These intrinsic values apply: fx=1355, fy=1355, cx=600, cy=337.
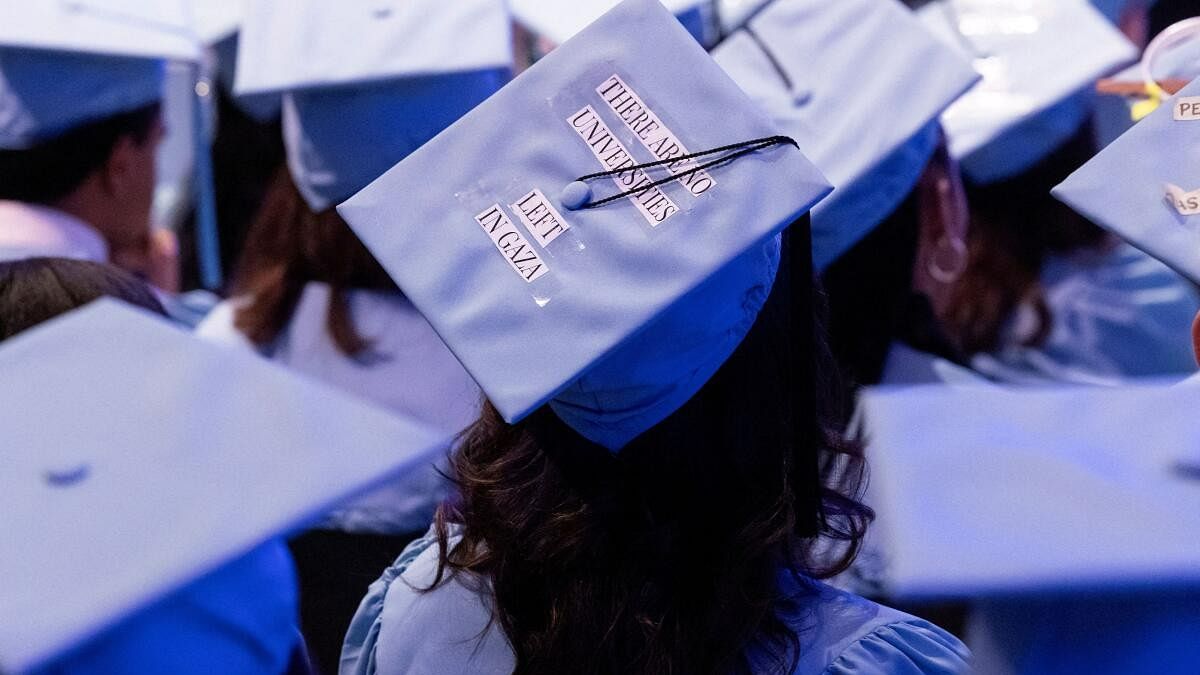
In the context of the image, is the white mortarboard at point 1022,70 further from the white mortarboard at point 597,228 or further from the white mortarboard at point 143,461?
the white mortarboard at point 143,461

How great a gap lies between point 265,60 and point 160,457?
4.63ft

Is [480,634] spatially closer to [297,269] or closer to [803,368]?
[803,368]

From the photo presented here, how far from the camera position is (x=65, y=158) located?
2645 millimetres

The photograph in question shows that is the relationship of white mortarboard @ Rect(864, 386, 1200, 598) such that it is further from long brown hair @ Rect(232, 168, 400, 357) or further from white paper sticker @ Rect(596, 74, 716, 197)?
long brown hair @ Rect(232, 168, 400, 357)

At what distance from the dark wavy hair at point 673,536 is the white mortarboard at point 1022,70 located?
1.59 meters

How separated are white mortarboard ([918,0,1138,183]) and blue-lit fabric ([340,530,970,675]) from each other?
1.66 meters

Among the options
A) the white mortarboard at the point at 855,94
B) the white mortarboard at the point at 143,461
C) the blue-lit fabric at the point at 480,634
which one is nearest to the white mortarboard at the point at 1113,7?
the white mortarboard at the point at 855,94

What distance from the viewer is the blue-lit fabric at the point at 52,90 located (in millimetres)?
2566

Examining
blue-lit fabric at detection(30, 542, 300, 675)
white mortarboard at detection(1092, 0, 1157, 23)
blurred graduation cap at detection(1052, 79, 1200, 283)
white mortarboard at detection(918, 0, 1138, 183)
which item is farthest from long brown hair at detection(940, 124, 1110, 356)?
blue-lit fabric at detection(30, 542, 300, 675)

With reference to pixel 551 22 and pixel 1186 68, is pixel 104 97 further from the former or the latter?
pixel 1186 68

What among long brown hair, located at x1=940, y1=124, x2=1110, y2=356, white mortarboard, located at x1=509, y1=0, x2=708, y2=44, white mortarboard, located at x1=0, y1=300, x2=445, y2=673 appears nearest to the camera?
white mortarboard, located at x1=0, y1=300, x2=445, y2=673

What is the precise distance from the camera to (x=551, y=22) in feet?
8.13

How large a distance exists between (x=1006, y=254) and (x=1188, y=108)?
1.53 meters

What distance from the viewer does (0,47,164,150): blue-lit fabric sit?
8.42ft
